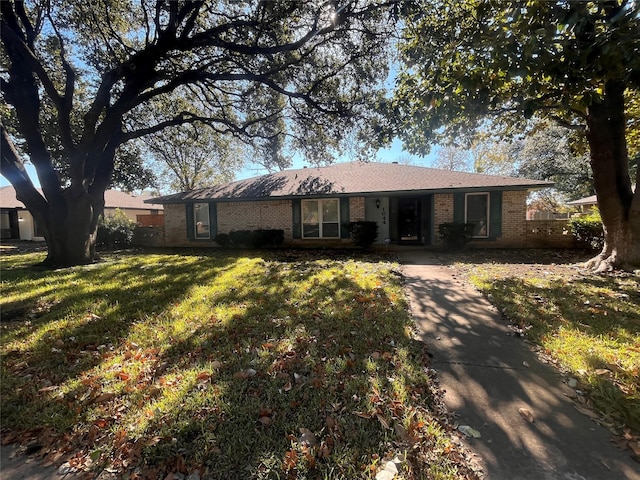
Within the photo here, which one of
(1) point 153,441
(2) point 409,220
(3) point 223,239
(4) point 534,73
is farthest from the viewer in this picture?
(2) point 409,220

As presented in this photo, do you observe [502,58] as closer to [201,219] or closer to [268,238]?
[268,238]

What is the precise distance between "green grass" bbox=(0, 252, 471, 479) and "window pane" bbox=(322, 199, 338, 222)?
801 cm

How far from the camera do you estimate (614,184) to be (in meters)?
7.32

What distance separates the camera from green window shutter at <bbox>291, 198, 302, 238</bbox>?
1351 cm

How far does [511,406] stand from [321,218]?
11.2 m

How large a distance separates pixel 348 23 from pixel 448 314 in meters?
8.11

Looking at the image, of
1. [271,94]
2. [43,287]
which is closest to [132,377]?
[43,287]

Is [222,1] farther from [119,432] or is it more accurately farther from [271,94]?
[119,432]

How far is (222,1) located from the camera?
8.72 meters

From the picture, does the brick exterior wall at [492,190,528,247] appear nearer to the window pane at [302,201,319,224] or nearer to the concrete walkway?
the window pane at [302,201,319,224]

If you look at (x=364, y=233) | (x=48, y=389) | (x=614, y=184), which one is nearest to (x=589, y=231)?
(x=614, y=184)

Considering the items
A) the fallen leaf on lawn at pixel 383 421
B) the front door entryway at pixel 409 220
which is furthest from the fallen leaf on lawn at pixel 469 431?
the front door entryway at pixel 409 220

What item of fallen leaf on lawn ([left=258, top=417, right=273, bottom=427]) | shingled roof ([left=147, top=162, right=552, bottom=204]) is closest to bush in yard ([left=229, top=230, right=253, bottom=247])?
shingled roof ([left=147, top=162, right=552, bottom=204])

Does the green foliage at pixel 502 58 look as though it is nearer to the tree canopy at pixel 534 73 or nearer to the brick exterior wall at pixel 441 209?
the tree canopy at pixel 534 73
